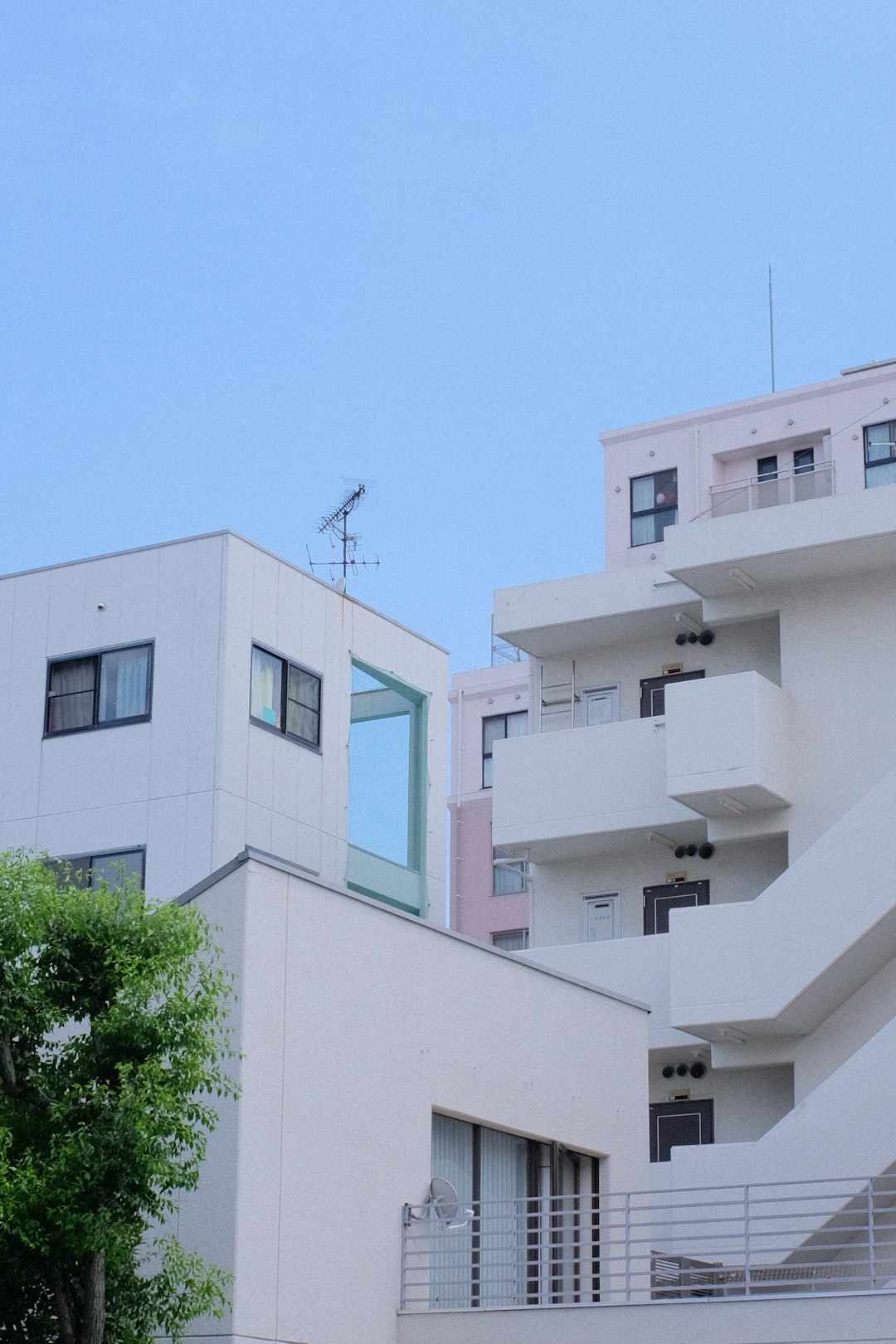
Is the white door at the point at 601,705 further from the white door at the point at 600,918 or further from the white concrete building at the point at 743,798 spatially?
the white door at the point at 600,918

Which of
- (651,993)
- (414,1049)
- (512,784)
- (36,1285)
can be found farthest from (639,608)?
(36,1285)

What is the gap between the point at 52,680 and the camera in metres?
26.2

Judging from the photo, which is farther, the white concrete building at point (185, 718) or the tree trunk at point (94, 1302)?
the white concrete building at point (185, 718)

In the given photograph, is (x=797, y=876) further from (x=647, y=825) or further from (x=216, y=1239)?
(x=216, y=1239)

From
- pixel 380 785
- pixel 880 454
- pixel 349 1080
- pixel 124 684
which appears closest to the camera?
pixel 349 1080

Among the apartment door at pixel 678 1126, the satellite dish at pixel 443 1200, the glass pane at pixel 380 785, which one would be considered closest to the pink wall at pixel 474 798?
the apartment door at pixel 678 1126

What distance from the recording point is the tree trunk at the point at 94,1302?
14.9 metres

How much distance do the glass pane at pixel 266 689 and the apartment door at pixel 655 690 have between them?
24.4ft

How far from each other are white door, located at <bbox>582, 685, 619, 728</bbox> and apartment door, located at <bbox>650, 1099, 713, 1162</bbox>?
20.4 ft

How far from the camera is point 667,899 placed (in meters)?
30.9

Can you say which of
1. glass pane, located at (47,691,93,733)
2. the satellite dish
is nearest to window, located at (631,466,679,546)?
glass pane, located at (47,691,93,733)

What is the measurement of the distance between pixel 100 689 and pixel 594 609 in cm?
902

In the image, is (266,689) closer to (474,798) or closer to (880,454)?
(880,454)

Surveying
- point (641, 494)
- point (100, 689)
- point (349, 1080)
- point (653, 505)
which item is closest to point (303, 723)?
point (100, 689)
